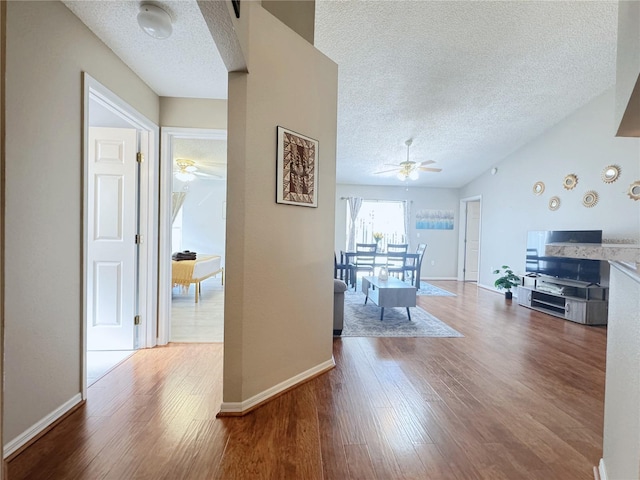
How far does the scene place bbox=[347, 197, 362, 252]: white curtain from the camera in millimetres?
7473

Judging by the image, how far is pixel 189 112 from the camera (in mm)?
2779

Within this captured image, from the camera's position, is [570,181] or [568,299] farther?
[570,181]

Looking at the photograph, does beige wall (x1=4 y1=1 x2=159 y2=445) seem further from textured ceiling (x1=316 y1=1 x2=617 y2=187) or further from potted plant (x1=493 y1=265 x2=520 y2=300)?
potted plant (x1=493 y1=265 x2=520 y2=300)

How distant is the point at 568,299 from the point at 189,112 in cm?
524

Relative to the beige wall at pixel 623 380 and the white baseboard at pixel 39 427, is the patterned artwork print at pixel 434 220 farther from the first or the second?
the white baseboard at pixel 39 427

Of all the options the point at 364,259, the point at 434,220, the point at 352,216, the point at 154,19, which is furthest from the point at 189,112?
the point at 434,220

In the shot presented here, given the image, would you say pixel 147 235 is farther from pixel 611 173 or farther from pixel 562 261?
pixel 611 173

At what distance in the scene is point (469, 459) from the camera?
145 cm

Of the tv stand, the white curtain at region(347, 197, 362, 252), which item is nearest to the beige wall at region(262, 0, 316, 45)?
the tv stand

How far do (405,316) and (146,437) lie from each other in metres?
3.20

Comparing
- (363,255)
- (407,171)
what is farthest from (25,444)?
(363,255)

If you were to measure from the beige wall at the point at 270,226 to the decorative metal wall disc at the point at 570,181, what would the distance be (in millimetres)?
4284

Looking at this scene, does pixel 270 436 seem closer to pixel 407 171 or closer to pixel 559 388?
pixel 559 388

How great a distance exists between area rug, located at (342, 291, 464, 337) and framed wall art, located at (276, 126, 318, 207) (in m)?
1.80
